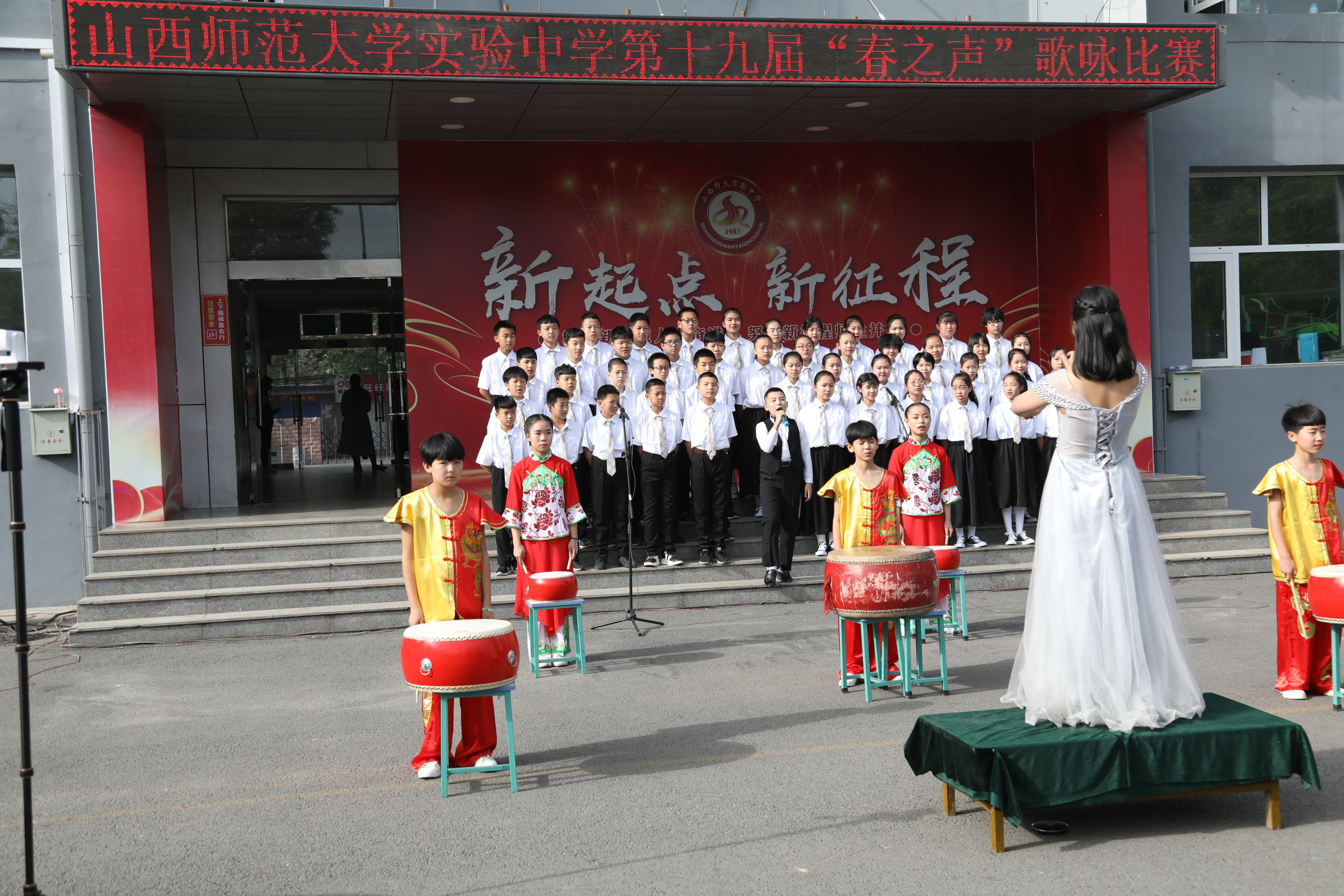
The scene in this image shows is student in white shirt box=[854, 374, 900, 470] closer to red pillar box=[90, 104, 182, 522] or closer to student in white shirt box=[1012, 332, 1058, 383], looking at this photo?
student in white shirt box=[1012, 332, 1058, 383]

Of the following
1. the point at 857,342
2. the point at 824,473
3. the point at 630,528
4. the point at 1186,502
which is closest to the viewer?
the point at 630,528

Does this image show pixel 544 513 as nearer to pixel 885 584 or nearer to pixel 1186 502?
pixel 885 584

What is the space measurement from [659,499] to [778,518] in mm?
1036

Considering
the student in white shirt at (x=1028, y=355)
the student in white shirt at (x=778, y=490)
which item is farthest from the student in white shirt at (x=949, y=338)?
the student in white shirt at (x=778, y=490)

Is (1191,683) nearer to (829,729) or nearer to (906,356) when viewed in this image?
(829,729)

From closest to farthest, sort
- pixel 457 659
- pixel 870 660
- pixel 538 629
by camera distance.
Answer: pixel 457 659 → pixel 870 660 → pixel 538 629

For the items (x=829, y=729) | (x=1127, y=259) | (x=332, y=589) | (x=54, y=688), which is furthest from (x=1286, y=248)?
(x=54, y=688)

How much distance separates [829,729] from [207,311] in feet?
27.7

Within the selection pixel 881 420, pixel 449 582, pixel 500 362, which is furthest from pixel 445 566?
pixel 881 420

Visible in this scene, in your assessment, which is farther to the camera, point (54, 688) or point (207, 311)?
point (207, 311)

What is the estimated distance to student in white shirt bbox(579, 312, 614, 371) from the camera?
10.2 meters

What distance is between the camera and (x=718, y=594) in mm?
9047

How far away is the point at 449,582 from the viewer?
5.11m

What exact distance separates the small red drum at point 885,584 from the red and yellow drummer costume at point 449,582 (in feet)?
6.22
